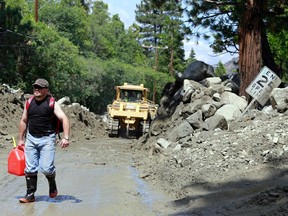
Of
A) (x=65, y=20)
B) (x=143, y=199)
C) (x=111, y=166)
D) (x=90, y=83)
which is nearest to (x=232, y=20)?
(x=111, y=166)

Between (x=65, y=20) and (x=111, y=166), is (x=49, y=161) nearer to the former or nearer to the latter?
(x=111, y=166)

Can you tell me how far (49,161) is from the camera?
24.5ft

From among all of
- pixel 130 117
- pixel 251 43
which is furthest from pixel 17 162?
pixel 130 117

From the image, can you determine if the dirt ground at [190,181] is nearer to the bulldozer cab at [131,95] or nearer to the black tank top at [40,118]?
the black tank top at [40,118]

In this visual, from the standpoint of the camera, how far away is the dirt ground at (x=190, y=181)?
23.1ft

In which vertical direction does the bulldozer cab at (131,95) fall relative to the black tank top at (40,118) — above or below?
below

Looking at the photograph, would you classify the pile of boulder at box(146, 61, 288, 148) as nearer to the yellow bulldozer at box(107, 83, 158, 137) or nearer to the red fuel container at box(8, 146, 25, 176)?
the yellow bulldozer at box(107, 83, 158, 137)

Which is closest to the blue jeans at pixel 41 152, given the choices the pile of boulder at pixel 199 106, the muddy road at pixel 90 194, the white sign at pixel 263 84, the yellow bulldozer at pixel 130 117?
the muddy road at pixel 90 194

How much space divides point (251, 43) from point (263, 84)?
4388 millimetres

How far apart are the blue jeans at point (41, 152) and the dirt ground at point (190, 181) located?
0.54m

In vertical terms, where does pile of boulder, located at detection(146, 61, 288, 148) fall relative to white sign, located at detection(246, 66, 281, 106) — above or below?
below

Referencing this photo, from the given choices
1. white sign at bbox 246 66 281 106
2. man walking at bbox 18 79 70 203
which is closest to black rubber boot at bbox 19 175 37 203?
man walking at bbox 18 79 70 203

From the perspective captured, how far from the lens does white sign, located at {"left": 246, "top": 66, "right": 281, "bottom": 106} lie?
1246cm

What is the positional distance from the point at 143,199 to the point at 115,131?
718 inches
